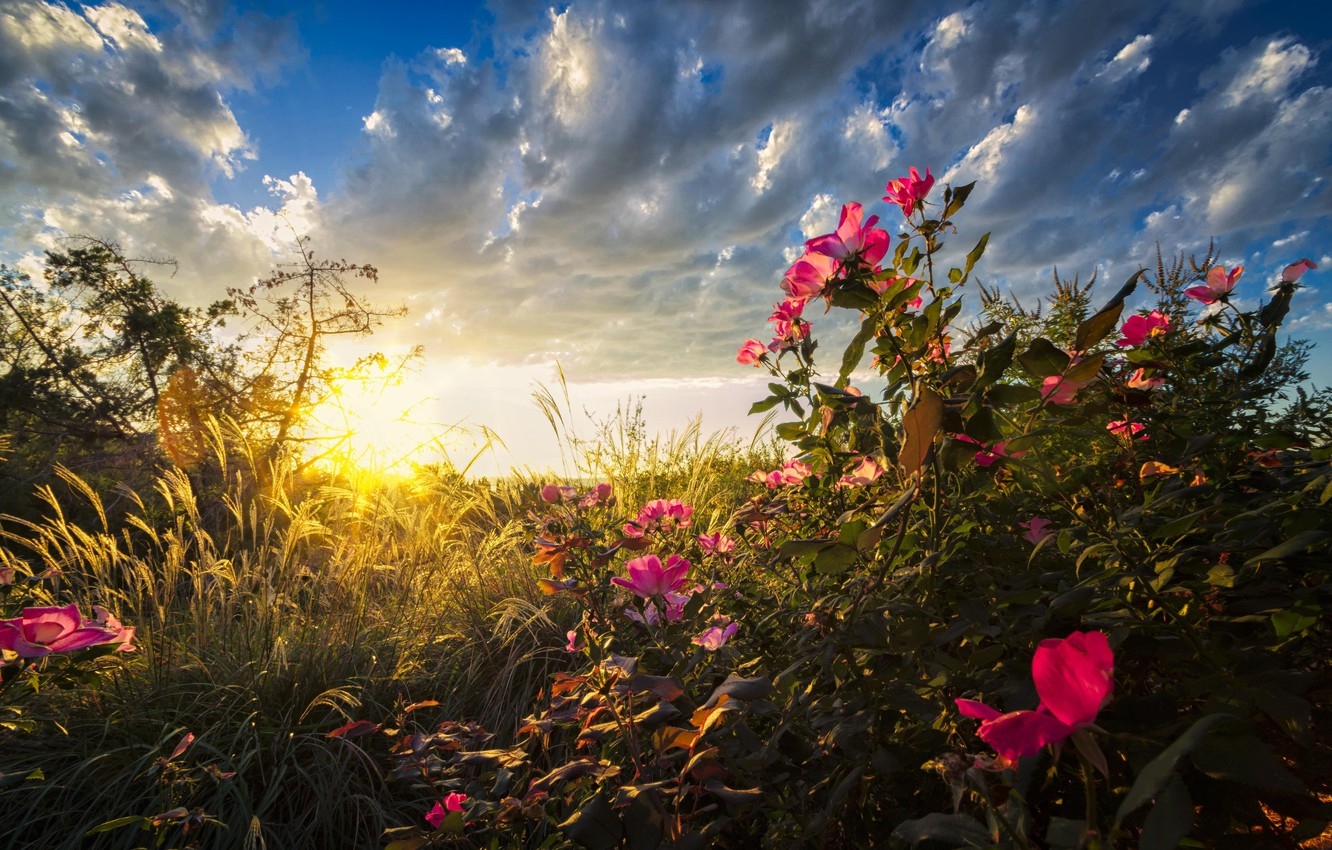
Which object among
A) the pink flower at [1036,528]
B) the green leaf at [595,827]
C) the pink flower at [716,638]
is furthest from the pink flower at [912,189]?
the green leaf at [595,827]

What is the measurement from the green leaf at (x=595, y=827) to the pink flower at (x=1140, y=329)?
1.07 metres

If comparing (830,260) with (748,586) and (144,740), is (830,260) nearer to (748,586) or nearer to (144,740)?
(748,586)

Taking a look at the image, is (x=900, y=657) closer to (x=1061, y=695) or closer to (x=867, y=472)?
(x=867, y=472)

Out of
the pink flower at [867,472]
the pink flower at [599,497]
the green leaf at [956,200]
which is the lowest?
the pink flower at [599,497]

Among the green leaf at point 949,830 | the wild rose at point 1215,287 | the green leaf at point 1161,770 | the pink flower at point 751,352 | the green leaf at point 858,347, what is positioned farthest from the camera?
the pink flower at point 751,352

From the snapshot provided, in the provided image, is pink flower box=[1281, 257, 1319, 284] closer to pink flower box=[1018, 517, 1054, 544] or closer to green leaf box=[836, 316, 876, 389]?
pink flower box=[1018, 517, 1054, 544]

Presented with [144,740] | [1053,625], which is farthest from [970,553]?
[144,740]

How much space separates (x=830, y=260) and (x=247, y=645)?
2355mm

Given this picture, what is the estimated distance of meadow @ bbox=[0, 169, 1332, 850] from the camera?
0.65 meters

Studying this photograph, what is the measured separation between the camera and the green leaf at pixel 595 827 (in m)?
0.67

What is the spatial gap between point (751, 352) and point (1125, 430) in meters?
0.72

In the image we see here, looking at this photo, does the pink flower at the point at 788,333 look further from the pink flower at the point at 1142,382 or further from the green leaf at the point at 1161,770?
the green leaf at the point at 1161,770

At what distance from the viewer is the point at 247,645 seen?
222 cm

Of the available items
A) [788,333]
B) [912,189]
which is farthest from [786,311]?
[912,189]
